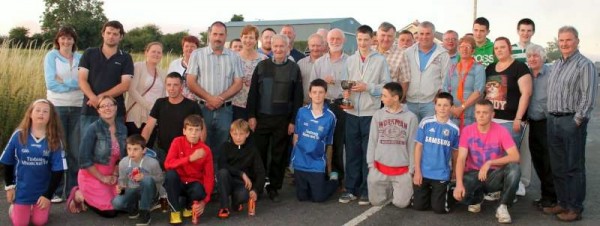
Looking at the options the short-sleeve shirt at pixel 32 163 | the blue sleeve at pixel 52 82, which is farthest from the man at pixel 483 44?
the short-sleeve shirt at pixel 32 163

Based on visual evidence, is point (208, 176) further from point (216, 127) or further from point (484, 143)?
point (484, 143)

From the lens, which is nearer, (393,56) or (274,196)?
(274,196)

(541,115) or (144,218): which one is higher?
(541,115)

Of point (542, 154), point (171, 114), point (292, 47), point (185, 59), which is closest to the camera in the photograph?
point (171, 114)

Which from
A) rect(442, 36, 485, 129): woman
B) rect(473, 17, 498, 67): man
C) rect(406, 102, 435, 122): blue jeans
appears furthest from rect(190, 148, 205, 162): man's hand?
rect(473, 17, 498, 67): man

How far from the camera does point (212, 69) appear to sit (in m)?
6.68

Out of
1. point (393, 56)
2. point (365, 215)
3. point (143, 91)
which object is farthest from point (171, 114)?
point (393, 56)

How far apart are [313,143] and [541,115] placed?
8.83ft

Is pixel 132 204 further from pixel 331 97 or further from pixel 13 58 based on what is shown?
pixel 13 58

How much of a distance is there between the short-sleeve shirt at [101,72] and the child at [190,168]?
1144 mm

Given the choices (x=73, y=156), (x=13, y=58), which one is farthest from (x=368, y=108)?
(x=13, y=58)

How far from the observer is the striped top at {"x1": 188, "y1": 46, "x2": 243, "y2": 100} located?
6.67m

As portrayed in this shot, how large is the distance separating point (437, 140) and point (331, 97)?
5.07 feet

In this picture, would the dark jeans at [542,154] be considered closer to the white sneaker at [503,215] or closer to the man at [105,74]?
the white sneaker at [503,215]
